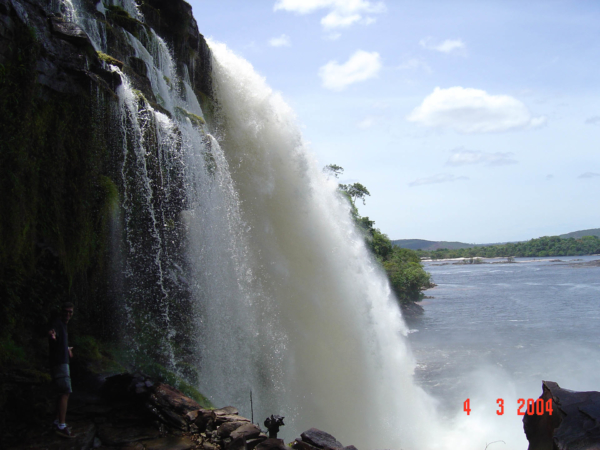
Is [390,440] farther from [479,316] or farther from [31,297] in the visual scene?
[479,316]

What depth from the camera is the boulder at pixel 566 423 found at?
5332mm

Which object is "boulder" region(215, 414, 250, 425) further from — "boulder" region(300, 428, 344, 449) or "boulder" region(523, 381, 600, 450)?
"boulder" region(523, 381, 600, 450)

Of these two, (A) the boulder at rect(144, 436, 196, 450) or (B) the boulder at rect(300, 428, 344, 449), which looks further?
(B) the boulder at rect(300, 428, 344, 449)

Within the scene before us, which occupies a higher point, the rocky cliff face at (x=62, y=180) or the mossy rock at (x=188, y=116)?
the mossy rock at (x=188, y=116)

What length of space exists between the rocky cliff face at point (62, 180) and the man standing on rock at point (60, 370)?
663 millimetres

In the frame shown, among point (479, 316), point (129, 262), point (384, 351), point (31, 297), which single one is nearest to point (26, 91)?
point (31, 297)

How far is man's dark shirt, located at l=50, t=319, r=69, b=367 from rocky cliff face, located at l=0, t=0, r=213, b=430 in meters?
0.73

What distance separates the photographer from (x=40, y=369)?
574 centimetres

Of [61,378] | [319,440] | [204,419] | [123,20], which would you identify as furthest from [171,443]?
[123,20]

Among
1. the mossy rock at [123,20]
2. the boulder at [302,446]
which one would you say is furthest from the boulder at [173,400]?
the mossy rock at [123,20]

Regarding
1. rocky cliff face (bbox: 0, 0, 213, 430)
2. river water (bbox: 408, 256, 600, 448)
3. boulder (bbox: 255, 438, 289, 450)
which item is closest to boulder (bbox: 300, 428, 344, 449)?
Answer: boulder (bbox: 255, 438, 289, 450)

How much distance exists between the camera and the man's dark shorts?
482cm

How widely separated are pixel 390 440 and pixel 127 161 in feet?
32.5

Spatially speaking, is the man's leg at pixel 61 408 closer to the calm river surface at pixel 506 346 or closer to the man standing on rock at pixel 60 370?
the man standing on rock at pixel 60 370
